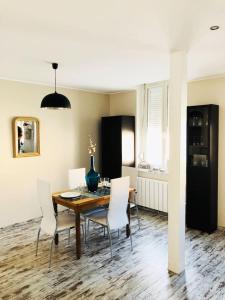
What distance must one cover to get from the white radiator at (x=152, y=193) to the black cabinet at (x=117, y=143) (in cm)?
52

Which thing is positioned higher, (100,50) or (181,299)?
(100,50)

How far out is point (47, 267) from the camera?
315cm

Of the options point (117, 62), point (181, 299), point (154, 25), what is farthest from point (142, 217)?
point (154, 25)

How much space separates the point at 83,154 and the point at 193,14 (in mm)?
3953

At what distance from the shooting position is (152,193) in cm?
505

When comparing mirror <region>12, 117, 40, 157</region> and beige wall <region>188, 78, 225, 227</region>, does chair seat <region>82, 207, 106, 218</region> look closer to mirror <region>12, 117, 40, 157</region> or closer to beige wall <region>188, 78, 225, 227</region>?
mirror <region>12, 117, 40, 157</region>

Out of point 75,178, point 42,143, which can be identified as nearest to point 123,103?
point 42,143

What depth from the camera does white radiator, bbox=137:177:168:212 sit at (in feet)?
15.9

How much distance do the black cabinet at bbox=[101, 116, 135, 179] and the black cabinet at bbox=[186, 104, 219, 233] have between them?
1483 millimetres

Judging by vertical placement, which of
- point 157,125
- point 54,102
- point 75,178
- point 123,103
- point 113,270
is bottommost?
point 113,270

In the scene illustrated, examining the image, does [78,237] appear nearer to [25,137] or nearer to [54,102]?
[54,102]

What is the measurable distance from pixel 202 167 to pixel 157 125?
1.38 m

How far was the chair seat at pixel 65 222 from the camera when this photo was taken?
3372mm

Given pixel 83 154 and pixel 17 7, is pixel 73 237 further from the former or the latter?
pixel 17 7
